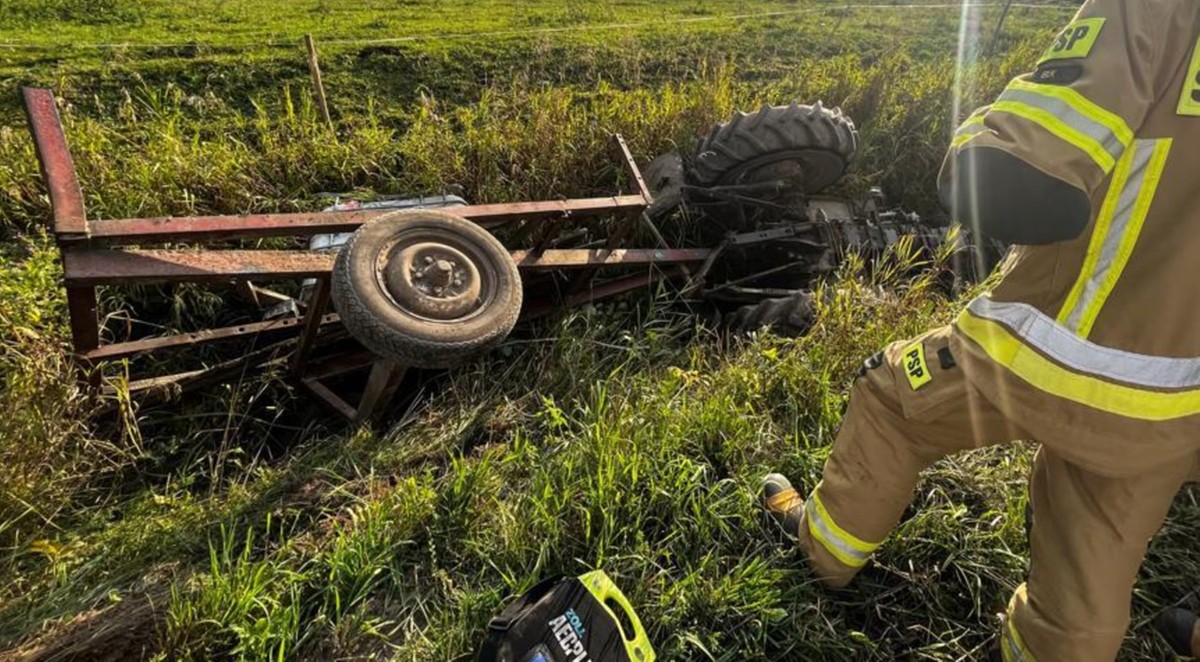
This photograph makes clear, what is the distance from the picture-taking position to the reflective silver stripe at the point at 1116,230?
1270 millimetres

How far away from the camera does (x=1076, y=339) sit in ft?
4.56

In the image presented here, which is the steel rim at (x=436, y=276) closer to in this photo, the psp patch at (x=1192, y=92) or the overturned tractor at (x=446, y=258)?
the overturned tractor at (x=446, y=258)

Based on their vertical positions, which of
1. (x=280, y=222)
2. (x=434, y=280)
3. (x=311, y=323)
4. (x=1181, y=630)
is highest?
(x=280, y=222)

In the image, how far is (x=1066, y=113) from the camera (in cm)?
122

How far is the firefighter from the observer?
4.00 ft

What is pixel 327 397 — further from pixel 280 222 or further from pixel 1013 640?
pixel 1013 640

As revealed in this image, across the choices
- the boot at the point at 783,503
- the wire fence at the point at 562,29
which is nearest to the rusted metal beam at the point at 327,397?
the boot at the point at 783,503

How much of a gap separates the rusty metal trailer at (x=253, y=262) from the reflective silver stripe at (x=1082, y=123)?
79.9 inches

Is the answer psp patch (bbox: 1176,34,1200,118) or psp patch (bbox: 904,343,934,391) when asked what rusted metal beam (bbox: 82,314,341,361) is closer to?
psp patch (bbox: 904,343,934,391)

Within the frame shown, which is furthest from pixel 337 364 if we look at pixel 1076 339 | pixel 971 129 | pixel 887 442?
pixel 1076 339

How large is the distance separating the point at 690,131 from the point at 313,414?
3092 mm

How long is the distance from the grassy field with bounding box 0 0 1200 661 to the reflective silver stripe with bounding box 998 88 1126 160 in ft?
4.37

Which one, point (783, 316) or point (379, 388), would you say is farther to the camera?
point (783, 316)

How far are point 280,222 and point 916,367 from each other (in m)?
2.22
